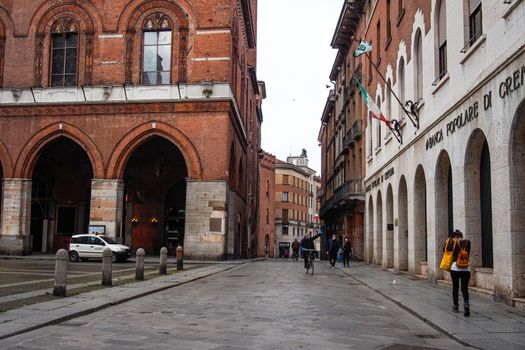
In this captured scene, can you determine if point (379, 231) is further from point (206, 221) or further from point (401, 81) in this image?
point (206, 221)

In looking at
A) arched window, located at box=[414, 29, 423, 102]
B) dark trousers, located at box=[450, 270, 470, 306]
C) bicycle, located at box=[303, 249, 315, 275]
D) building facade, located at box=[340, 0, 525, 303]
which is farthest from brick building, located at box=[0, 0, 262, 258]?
dark trousers, located at box=[450, 270, 470, 306]

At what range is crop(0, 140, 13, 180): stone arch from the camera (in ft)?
113

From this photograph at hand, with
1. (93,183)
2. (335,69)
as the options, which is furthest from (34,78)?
(335,69)

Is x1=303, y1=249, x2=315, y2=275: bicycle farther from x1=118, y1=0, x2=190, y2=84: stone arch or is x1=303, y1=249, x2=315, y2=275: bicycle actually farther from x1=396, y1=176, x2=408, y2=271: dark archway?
x1=118, y1=0, x2=190, y2=84: stone arch

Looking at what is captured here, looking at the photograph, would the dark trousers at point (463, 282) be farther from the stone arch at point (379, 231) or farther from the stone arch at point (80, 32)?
the stone arch at point (80, 32)

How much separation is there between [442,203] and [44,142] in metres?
24.8

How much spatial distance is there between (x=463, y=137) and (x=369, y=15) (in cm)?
2108

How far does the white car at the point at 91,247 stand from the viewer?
30.8 m

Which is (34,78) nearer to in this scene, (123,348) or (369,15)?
(369,15)

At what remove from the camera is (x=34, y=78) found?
3512 centimetres

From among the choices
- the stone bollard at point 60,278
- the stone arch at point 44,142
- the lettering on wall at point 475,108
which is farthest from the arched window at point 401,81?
the stone arch at point 44,142

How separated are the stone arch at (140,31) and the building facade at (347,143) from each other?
36.3 feet

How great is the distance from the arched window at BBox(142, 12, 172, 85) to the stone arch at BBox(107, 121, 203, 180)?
2.78 metres

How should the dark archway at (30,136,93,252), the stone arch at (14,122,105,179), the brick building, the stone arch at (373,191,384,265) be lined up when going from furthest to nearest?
1. the dark archway at (30,136,93,252)
2. the stone arch at (14,122,105,179)
3. the brick building
4. the stone arch at (373,191,384,265)
